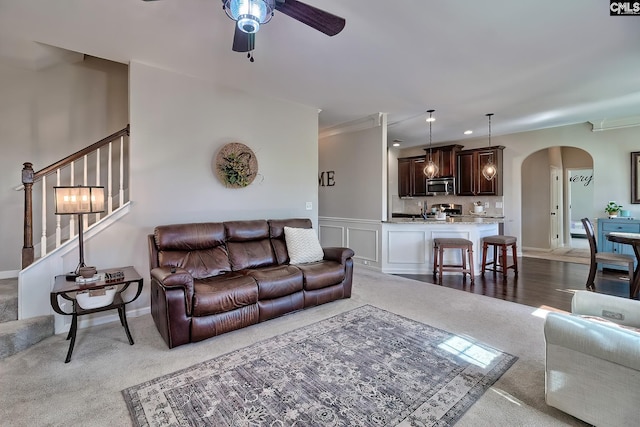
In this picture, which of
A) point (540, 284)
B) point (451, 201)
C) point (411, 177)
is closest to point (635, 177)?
point (540, 284)

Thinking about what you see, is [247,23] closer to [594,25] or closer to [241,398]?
[241,398]

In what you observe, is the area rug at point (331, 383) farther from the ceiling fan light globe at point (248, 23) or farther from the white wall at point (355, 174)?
the white wall at point (355, 174)

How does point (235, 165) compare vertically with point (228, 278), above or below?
above

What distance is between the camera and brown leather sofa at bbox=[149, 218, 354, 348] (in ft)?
8.45

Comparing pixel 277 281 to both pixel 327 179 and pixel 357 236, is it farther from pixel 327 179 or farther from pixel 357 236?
pixel 327 179

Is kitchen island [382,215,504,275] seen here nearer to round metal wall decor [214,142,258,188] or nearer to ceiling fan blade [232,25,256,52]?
round metal wall decor [214,142,258,188]

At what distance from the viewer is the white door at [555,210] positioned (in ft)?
24.1

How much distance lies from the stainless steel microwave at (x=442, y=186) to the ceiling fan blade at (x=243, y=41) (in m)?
6.33

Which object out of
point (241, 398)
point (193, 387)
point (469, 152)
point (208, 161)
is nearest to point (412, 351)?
point (241, 398)

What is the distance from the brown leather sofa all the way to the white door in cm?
636

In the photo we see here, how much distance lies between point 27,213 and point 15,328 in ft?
3.25

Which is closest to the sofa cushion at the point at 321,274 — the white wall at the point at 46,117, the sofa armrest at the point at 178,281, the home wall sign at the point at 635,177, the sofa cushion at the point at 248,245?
the sofa cushion at the point at 248,245

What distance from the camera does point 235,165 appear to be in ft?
13.1

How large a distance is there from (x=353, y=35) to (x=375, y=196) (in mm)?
3074
